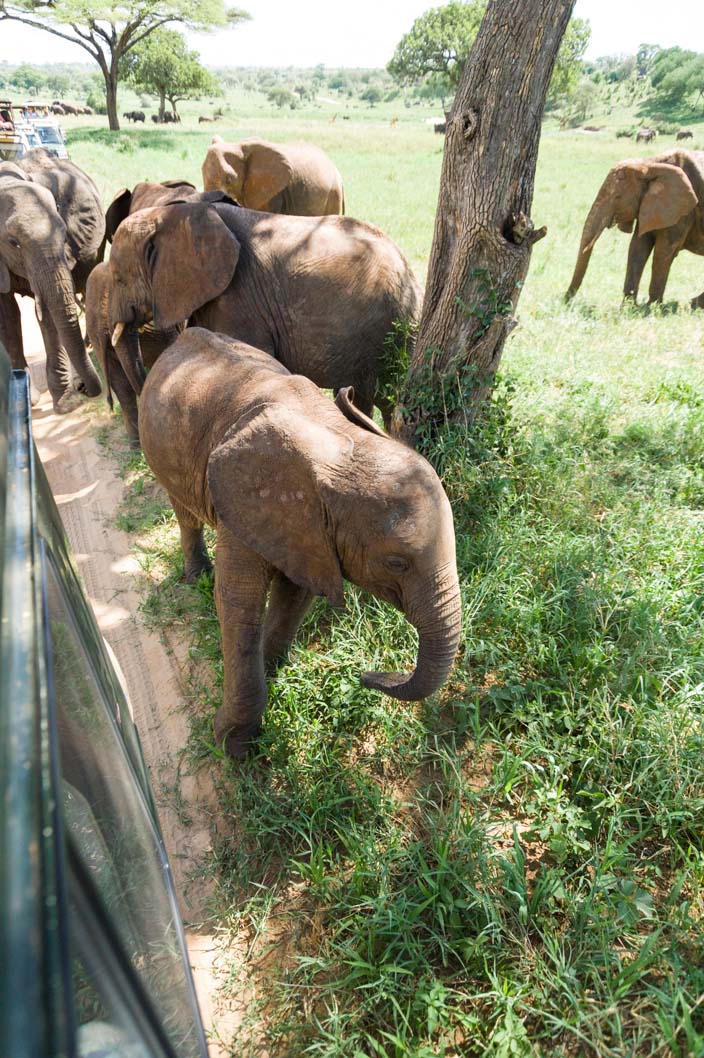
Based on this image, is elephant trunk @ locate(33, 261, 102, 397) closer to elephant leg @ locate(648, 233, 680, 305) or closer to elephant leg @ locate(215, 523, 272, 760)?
elephant leg @ locate(215, 523, 272, 760)

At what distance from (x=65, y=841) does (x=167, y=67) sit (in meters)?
53.1

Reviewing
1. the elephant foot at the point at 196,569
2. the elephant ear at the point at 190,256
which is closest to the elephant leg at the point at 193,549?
the elephant foot at the point at 196,569

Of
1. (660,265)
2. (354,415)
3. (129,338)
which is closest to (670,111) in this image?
(660,265)

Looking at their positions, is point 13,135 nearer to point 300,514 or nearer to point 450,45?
point 300,514

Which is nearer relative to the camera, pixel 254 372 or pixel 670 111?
pixel 254 372

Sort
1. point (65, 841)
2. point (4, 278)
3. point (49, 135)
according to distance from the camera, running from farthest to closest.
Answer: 1. point (49, 135)
2. point (4, 278)
3. point (65, 841)

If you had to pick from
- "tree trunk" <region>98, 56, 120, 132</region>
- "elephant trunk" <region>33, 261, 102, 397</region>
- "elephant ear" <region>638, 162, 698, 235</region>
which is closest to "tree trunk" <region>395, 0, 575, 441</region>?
"elephant trunk" <region>33, 261, 102, 397</region>

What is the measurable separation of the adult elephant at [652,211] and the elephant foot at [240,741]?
818cm

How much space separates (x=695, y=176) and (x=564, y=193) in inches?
359

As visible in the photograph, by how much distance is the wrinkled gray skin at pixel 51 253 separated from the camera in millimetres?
6051

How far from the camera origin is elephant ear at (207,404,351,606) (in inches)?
98.2

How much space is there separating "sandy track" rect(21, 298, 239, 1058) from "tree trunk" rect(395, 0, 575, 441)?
2089 millimetres

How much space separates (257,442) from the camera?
2572 mm

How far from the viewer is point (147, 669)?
3.77 metres
